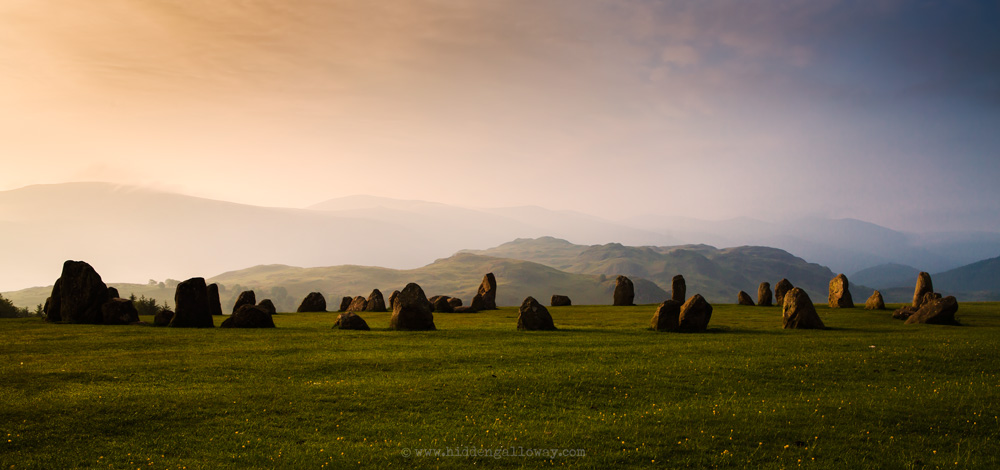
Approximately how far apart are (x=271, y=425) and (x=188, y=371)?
7326 millimetres

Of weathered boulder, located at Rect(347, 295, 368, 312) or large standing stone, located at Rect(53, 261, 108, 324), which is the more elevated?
large standing stone, located at Rect(53, 261, 108, 324)

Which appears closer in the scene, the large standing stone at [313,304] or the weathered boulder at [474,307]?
the weathered boulder at [474,307]

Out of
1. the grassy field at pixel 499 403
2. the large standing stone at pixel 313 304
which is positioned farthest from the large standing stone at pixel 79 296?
the large standing stone at pixel 313 304

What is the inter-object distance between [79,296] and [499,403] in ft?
105

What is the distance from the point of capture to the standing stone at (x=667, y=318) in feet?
103

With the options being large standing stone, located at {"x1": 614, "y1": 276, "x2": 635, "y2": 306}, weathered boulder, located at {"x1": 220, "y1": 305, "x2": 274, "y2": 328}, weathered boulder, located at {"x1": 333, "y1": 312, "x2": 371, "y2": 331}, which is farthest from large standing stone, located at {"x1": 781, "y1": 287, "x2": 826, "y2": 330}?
weathered boulder, located at {"x1": 220, "y1": 305, "x2": 274, "y2": 328}

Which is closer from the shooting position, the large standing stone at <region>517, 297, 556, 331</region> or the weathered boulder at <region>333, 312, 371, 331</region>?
the weathered boulder at <region>333, 312, 371, 331</region>

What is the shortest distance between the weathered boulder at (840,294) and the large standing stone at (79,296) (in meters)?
55.2

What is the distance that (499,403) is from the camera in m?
15.0

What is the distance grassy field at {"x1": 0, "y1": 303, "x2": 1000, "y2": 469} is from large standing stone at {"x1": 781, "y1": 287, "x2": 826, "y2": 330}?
6.46 m

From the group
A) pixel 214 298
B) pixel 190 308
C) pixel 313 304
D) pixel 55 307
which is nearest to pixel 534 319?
pixel 190 308

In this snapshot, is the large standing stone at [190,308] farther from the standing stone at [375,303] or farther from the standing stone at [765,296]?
the standing stone at [765,296]

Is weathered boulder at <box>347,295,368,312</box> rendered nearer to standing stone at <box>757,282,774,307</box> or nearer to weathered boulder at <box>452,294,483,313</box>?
weathered boulder at <box>452,294,483,313</box>

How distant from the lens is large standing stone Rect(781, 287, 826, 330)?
104 ft
